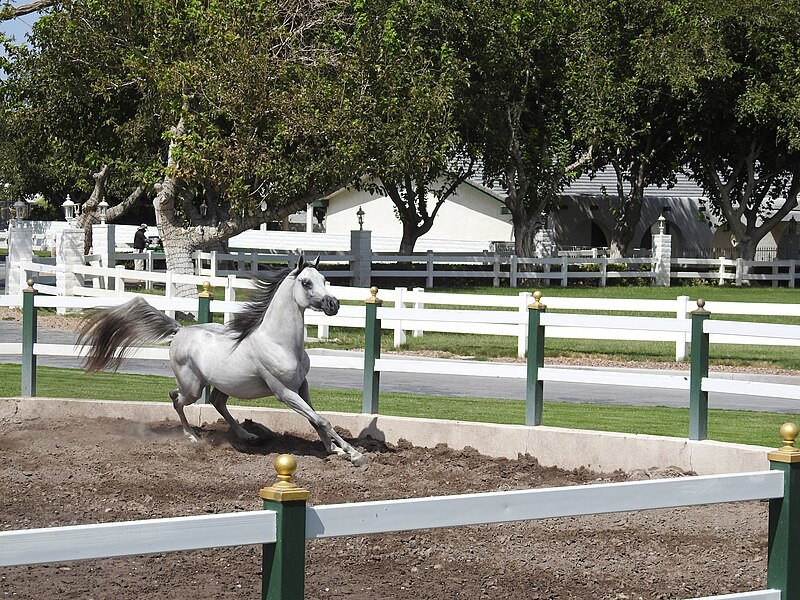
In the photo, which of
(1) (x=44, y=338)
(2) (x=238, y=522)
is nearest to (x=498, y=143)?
(1) (x=44, y=338)

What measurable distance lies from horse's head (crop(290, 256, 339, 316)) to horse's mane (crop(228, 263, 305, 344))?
0.77 ft

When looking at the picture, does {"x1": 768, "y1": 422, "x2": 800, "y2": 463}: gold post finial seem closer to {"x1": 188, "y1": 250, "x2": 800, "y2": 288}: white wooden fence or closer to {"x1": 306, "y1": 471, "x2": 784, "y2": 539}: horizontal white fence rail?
{"x1": 306, "y1": 471, "x2": 784, "y2": 539}: horizontal white fence rail

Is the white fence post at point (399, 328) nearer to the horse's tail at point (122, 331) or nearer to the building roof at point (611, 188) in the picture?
the horse's tail at point (122, 331)

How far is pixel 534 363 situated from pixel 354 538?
3430 millimetres

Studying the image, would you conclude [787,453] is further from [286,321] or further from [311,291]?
[286,321]

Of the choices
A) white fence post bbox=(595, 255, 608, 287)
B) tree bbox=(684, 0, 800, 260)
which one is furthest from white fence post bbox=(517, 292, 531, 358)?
tree bbox=(684, 0, 800, 260)

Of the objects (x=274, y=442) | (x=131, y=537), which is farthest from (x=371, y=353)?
(x=131, y=537)

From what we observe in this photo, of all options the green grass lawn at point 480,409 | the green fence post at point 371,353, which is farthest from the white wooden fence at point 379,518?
the green fence post at point 371,353

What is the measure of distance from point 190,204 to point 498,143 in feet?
46.6

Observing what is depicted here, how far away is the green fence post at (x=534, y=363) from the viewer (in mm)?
11008

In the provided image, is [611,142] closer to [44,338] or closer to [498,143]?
[498,143]

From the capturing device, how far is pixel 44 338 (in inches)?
907

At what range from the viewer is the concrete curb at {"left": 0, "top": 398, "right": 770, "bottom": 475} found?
32.8ft

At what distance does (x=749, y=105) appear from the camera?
131 ft
